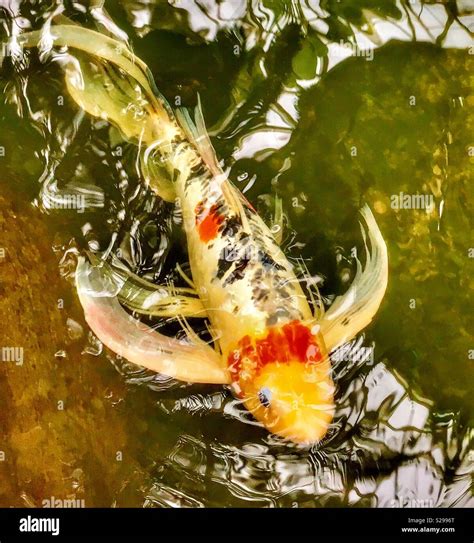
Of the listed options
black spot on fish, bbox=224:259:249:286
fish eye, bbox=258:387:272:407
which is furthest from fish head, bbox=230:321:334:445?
black spot on fish, bbox=224:259:249:286

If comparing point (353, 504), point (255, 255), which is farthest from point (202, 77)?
point (353, 504)

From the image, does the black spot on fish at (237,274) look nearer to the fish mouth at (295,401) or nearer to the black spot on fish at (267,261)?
the black spot on fish at (267,261)

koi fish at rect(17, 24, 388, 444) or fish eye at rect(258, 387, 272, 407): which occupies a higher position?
koi fish at rect(17, 24, 388, 444)

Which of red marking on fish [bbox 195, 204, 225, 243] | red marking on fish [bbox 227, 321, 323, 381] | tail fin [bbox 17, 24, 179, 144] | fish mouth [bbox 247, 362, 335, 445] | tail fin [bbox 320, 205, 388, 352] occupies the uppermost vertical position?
tail fin [bbox 17, 24, 179, 144]

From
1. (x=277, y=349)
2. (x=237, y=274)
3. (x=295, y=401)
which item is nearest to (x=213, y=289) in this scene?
(x=237, y=274)

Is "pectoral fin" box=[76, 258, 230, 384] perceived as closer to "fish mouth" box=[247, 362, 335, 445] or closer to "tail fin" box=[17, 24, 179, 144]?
"fish mouth" box=[247, 362, 335, 445]
